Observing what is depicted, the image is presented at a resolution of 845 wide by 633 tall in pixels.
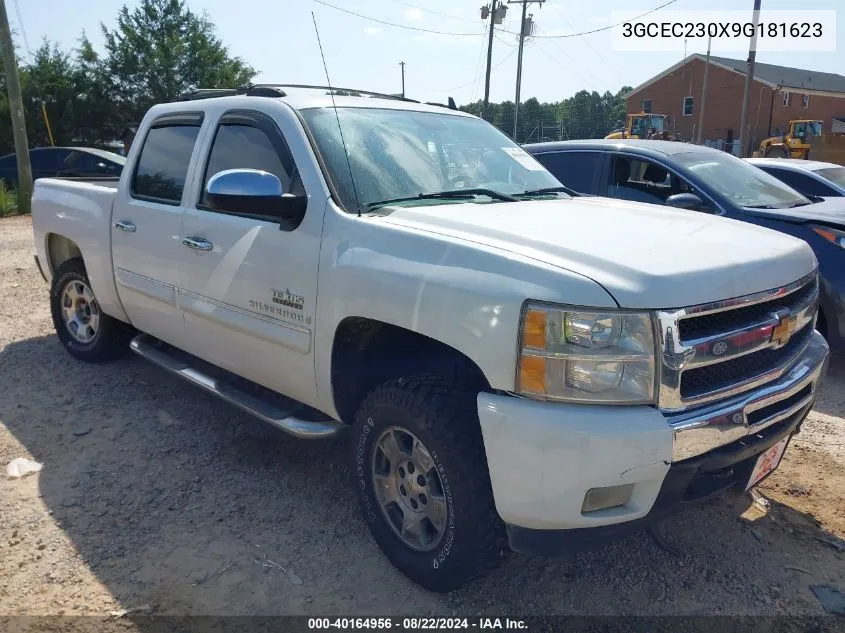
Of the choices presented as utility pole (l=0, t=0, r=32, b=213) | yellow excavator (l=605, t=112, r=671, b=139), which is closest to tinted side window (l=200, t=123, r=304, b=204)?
utility pole (l=0, t=0, r=32, b=213)

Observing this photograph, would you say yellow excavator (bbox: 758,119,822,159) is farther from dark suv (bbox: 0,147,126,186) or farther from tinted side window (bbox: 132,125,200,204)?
tinted side window (bbox: 132,125,200,204)

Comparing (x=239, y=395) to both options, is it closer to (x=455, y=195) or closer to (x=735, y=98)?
(x=455, y=195)

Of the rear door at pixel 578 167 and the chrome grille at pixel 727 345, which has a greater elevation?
the rear door at pixel 578 167

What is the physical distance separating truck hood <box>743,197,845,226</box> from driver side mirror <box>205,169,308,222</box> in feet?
13.7

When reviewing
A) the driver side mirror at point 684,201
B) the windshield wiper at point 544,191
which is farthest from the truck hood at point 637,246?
the driver side mirror at point 684,201

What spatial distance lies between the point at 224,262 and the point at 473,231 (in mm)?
1448

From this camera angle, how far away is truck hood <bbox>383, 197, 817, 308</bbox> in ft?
7.38

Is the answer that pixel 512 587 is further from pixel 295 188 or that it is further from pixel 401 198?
pixel 295 188

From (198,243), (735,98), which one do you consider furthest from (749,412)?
(735,98)

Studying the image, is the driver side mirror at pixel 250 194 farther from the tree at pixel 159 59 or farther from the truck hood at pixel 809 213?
the tree at pixel 159 59

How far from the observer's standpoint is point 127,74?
102ft

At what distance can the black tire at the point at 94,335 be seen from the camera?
202 inches

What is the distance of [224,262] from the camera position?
11.4 ft

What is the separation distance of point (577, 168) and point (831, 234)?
227 cm
